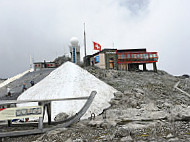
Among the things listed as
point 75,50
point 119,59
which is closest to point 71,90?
point 119,59

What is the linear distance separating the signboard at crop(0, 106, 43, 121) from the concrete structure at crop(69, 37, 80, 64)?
4011 cm

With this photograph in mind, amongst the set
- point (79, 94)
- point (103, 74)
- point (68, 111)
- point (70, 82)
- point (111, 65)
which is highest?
point (111, 65)

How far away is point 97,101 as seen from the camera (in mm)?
16734

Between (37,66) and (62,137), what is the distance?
4972 centimetres

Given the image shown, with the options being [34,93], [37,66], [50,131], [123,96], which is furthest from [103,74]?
[37,66]

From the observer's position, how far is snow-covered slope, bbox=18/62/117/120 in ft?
49.6

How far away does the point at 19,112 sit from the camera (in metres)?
6.89

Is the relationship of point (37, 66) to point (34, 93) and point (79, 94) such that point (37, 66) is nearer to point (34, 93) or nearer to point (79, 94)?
point (34, 93)

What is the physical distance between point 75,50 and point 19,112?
135 ft

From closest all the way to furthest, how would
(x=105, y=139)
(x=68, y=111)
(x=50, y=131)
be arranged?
A: (x=105, y=139) < (x=50, y=131) < (x=68, y=111)

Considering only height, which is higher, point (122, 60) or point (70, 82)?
point (122, 60)

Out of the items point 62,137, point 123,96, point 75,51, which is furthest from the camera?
point 75,51

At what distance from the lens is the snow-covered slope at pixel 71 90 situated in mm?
15125

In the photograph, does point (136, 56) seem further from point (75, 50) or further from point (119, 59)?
point (75, 50)
